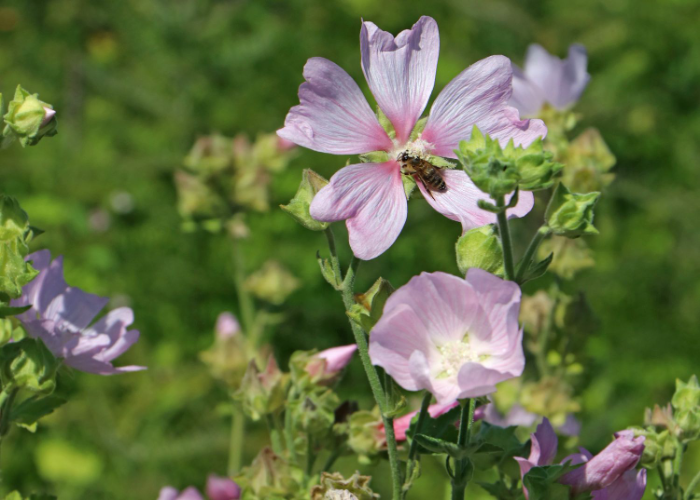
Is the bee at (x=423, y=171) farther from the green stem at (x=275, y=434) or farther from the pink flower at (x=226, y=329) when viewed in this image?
the pink flower at (x=226, y=329)

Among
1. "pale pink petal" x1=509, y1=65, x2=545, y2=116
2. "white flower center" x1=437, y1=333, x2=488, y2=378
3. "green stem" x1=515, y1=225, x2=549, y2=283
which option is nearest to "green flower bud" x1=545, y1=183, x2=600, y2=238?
"green stem" x1=515, y1=225, x2=549, y2=283

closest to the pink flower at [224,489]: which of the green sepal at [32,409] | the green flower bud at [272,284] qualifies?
the green sepal at [32,409]

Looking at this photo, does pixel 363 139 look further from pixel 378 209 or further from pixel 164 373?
pixel 164 373

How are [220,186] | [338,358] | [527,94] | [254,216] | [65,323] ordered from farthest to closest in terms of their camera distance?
[254,216] → [220,186] → [527,94] → [338,358] → [65,323]

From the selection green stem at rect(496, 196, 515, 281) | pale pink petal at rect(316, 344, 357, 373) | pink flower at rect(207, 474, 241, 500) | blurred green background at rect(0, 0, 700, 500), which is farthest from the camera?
blurred green background at rect(0, 0, 700, 500)

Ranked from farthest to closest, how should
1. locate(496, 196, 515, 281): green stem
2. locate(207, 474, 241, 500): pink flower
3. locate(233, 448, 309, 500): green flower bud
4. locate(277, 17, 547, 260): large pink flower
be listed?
locate(207, 474, 241, 500): pink flower → locate(233, 448, 309, 500): green flower bud → locate(277, 17, 547, 260): large pink flower → locate(496, 196, 515, 281): green stem

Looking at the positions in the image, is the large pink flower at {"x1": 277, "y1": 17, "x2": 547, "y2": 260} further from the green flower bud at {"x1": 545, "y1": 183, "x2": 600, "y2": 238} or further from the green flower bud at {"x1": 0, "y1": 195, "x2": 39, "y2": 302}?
the green flower bud at {"x1": 0, "y1": 195, "x2": 39, "y2": 302}

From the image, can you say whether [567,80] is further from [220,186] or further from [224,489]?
[224,489]

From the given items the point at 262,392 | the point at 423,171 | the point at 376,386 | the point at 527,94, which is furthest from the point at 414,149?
the point at 527,94
